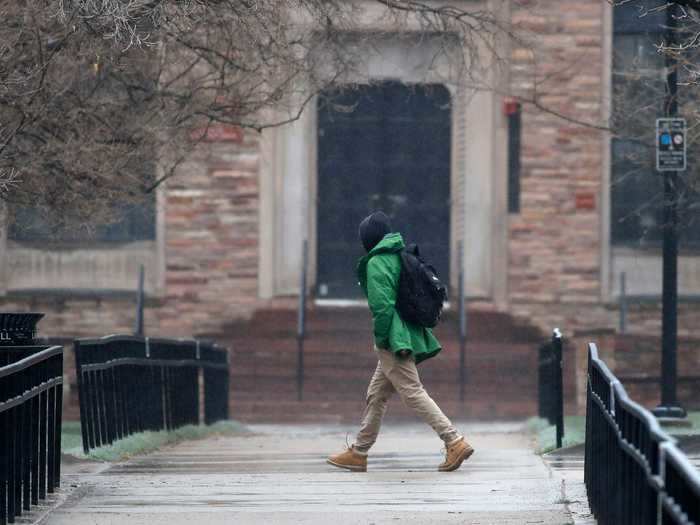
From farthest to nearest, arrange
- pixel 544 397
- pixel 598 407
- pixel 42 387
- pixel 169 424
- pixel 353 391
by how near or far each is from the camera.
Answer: pixel 353 391 < pixel 544 397 < pixel 169 424 < pixel 42 387 < pixel 598 407

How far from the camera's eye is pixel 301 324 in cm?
2028

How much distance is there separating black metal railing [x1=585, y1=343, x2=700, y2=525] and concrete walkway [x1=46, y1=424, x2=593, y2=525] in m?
0.48

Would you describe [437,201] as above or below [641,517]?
above

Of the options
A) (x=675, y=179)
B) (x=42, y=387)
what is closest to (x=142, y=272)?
(x=675, y=179)

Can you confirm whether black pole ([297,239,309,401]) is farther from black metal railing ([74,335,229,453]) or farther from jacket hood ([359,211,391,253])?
jacket hood ([359,211,391,253])

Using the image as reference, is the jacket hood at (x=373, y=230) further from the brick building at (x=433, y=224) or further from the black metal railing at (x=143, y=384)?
the brick building at (x=433, y=224)

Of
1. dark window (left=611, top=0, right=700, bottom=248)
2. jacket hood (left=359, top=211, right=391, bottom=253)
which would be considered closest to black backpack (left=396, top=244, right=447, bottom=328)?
jacket hood (left=359, top=211, right=391, bottom=253)

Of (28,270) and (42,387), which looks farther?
(28,270)

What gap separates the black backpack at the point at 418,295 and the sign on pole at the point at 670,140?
156 inches

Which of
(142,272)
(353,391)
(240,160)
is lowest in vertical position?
(353,391)

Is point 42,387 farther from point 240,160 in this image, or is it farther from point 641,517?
point 240,160

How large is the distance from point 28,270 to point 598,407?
14.9 meters

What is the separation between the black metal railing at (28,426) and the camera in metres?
7.89

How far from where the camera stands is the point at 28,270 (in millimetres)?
21891
